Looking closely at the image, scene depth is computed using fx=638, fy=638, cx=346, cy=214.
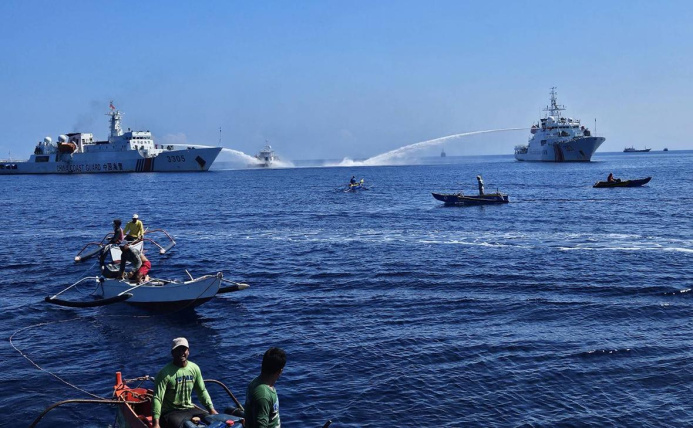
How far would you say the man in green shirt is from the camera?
825 cm

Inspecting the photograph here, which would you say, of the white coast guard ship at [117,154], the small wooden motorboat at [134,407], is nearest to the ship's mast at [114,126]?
the white coast guard ship at [117,154]

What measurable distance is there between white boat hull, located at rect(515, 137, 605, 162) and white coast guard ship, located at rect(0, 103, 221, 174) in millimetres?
87046

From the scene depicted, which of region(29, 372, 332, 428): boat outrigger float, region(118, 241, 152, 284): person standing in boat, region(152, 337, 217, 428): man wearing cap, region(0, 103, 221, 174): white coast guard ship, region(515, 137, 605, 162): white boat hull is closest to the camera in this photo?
region(152, 337, 217, 428): man wearing cap

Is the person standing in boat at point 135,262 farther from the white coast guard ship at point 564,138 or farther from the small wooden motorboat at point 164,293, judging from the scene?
the white coast guard ship at point 564,138

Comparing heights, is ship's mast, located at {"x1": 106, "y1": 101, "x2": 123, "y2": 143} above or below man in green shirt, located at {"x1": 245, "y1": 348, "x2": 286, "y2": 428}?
above

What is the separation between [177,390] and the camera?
1066cm

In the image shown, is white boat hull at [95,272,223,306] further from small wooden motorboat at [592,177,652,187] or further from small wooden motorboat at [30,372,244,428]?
small wooden motorboat at [592,177,652,187]

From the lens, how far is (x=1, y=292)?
1092 inches

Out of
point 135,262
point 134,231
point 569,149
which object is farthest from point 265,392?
point 569,149

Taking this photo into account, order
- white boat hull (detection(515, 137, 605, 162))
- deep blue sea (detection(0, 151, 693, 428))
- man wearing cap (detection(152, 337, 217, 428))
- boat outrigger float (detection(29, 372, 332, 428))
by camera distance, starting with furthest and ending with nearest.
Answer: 1. white boat hull (detection(515, 137, 605, 162))
2. deep blue sea (detection(0, 151, 693, 428))
3. boat outrigger float (detection(29, 372, 332, 428))
4. man wearing cap (detection(152, 337, 217, 428))

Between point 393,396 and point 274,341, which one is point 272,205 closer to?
point 274,341

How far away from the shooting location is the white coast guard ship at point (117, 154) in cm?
15062

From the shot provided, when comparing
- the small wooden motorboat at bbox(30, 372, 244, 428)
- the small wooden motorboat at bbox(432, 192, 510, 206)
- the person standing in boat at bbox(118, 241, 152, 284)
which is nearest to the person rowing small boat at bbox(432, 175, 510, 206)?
the small wooden motorboat at bbox(432, 192, 510, 206)

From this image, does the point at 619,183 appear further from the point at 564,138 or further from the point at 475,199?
the point at 564,138
